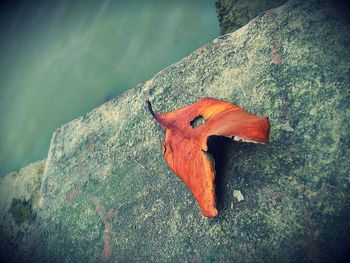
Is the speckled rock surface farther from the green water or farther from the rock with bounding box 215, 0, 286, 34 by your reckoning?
the green water

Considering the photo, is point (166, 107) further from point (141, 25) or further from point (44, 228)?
point (141, 25)

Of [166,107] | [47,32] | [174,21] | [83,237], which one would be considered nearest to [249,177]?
[166,107]

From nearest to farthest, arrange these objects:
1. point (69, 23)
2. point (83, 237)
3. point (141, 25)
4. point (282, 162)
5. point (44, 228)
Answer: point (282, 162)
point (83, 237)
point (44, 228)
point (141, 25)
point (69, 23)

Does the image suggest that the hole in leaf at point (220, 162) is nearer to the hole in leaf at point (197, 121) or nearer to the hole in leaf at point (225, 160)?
the hole in leaf at point (225, 160)

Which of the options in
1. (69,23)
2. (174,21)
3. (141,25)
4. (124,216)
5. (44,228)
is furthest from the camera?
(69,23)

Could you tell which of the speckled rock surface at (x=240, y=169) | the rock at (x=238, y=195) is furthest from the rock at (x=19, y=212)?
the rock at (x=238, y=195)

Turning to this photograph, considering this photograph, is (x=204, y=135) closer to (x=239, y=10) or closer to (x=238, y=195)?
(x=238, y=195)
